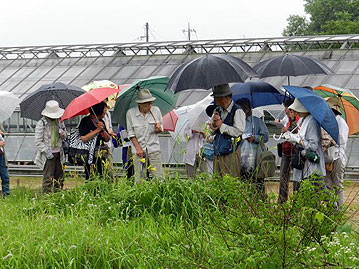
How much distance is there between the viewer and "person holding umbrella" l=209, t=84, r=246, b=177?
921 centimetres

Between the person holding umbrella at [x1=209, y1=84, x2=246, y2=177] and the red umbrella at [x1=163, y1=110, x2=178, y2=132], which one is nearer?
the person holding umbrella at [x1=209, y1=84, x2=246, y2=177]

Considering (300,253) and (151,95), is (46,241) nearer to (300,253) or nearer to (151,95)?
(300,253)

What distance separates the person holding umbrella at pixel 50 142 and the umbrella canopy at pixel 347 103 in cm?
373

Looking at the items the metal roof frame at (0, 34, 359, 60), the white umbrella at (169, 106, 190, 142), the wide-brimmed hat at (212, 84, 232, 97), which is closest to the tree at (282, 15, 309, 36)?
the metal roof frame at (0, 34, 359, 60)

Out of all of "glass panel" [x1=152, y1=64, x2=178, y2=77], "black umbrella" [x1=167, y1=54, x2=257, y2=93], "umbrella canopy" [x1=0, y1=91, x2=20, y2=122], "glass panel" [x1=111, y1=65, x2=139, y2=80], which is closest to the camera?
"black umbrella" [x1=167, y1=54, x2=257, y2=93]

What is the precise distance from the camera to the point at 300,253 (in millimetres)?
4938

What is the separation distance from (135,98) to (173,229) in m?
3.94

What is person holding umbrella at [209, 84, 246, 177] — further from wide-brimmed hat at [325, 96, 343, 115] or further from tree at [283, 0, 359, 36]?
tree at [283, 0, 359, 36]

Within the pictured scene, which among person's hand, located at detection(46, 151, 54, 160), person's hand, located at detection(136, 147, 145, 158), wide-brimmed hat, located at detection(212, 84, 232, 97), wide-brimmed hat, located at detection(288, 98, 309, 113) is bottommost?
person's hand, located at detection(46, 151, 54, 160)

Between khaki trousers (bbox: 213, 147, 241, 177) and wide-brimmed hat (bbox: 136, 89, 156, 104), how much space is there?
1.38 m

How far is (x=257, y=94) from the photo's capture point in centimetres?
1088

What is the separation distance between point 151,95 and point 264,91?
1.55 metres

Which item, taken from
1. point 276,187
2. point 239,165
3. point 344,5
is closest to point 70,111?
point 239,165

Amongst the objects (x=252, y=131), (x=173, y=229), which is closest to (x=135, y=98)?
(x=252, y=131)
